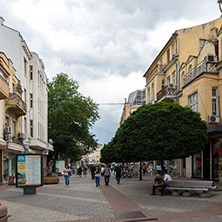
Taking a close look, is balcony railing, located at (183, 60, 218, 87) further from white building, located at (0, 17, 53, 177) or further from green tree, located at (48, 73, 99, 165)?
green tree, located at (48, 73, 99, 165)

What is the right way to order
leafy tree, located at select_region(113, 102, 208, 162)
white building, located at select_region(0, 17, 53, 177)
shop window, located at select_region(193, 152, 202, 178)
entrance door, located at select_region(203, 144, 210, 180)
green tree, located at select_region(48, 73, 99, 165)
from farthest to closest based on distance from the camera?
1. green tree, located at select_region(48, 73, 99, 165)
2. white building, located at select_region(0, 17, 53, 177)
3. shop window, located at select_region(193, 152, 202, 178)
4. entrance door, located at select_region(203, 144, 210, 180)
5. leafy tree, located at select_region(113, 102, 208, 162)

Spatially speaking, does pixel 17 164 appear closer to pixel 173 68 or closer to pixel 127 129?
pixel 127 129

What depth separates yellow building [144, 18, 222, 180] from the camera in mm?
21188

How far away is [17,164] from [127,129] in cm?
590

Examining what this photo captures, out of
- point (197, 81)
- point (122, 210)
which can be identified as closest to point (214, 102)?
point (197, 81)

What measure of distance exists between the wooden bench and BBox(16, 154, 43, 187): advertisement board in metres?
6.45

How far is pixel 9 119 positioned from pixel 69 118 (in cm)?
1964

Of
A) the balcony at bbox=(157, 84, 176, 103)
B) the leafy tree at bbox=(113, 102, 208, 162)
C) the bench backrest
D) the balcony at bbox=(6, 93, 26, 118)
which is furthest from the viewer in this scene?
the balcony at bbox=(157, 84, 176, 103)

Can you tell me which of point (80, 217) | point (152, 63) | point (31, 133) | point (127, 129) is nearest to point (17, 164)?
point (127, 129)

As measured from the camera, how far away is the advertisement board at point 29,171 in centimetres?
1529

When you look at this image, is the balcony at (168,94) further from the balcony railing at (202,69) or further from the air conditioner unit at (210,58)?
the air conditioner unit at (210,58)

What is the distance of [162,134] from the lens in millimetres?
14039

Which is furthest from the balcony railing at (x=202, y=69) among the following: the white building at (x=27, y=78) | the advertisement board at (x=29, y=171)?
the white building at (x=27, y=78)

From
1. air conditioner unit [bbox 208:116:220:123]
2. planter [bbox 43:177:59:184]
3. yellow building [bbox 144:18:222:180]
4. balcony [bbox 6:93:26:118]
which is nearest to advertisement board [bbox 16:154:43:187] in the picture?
planter [bbox 43:177:59:184]
